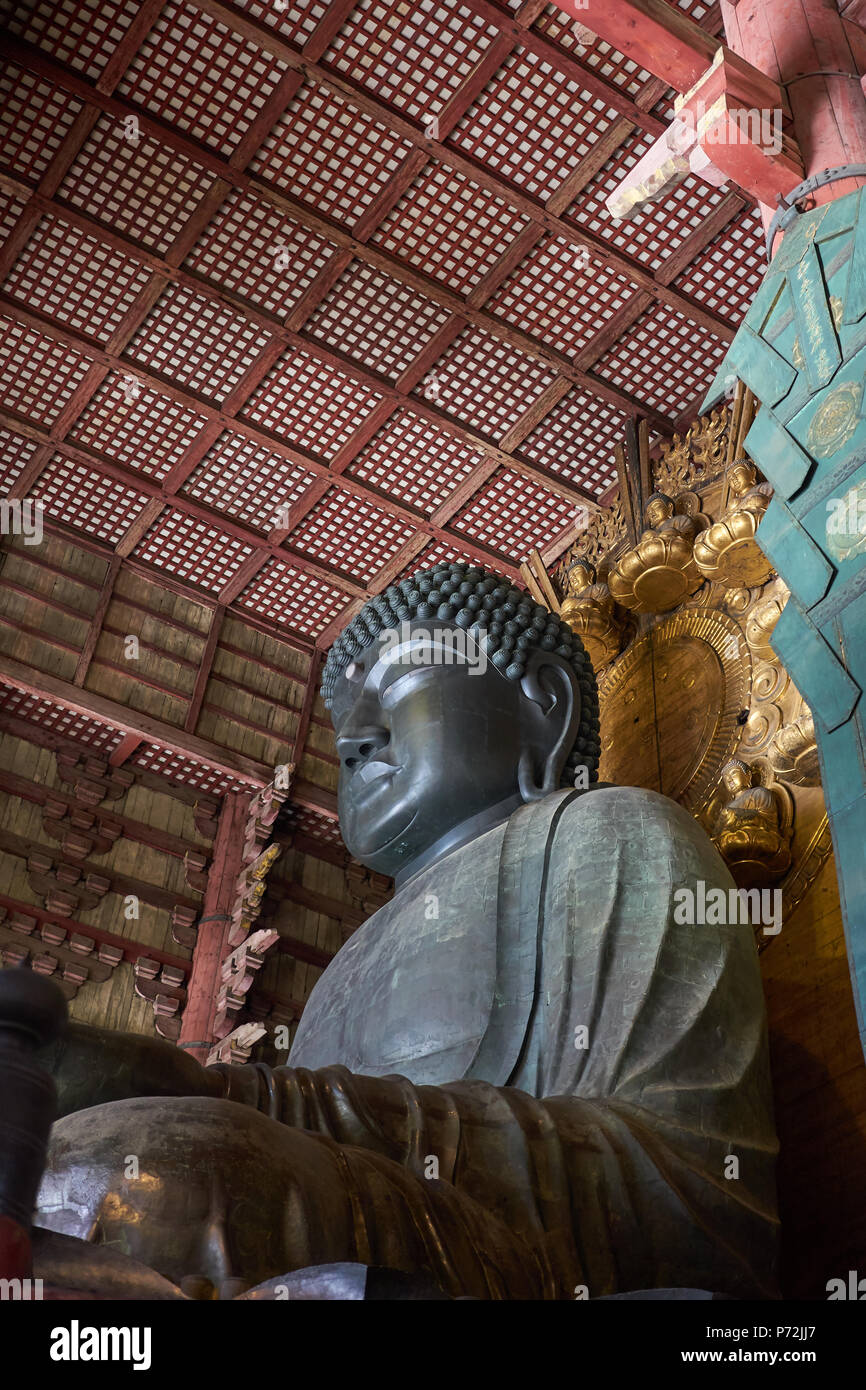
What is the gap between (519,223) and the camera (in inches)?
217

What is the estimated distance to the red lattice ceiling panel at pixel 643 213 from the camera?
5.29 meters

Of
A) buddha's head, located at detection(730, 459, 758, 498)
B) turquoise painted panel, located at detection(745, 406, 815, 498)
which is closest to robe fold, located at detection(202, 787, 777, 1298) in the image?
turquoise painted panel, located at detection(745, 406, 815, 498)

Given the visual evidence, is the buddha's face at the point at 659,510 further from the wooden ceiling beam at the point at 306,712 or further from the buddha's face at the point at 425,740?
the wooden ceiling beam at the point at 306,712

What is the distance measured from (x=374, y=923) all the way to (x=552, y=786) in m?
0.64

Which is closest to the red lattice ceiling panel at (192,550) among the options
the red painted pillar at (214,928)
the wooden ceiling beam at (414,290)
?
the wooden ceiling beam at (414,290)

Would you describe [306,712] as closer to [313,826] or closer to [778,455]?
[313,826]

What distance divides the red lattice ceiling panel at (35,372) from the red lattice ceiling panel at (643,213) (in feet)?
7.30

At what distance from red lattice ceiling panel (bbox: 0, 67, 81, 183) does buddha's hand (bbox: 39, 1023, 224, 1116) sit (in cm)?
414

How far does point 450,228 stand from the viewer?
Result: 556 cm

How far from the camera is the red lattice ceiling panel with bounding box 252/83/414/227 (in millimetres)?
5312

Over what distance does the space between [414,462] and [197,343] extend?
41.5 inches

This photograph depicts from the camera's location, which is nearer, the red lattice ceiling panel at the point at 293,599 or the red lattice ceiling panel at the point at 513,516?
the red lattice ceiling panel at the point at 513,516
